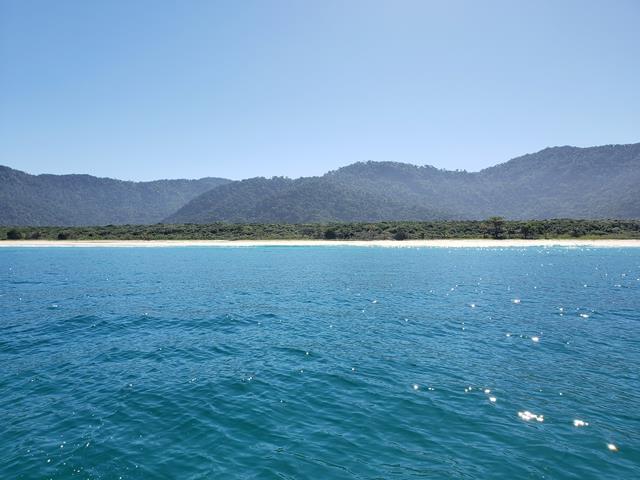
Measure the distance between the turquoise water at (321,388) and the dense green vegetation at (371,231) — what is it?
93591 mm

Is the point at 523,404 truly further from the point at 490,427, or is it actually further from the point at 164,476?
the point at 164,476

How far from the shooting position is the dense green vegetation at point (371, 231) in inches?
4525

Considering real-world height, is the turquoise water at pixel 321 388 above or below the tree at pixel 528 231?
below

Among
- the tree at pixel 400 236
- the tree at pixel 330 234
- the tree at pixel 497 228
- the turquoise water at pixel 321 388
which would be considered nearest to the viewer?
the turquoise water at pixel 321 388

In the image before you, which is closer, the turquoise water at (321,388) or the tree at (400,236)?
the turquoise water at (321,388)

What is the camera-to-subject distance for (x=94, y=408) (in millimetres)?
12148

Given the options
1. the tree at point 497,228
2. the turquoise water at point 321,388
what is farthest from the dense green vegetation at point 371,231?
the turquoise water at point 321,388

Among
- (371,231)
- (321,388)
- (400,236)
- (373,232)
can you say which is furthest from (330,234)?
(321,388)

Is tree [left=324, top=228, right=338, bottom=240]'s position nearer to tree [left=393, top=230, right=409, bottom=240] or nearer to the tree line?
the tree line

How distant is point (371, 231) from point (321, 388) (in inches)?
4488

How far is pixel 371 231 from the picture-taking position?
413ft

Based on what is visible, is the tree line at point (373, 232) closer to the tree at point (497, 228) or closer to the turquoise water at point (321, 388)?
the tree at point (497, 228)

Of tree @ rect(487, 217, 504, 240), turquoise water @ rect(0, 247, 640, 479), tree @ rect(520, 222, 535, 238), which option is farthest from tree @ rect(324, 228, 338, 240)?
turquoise water @ rect(0, 247, 640, 479)

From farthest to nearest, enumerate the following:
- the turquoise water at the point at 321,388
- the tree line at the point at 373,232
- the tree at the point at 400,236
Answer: the tree at the point at 400,236 < the tree line at the point at 373,232 < the turquoise water at the point at 321,388
